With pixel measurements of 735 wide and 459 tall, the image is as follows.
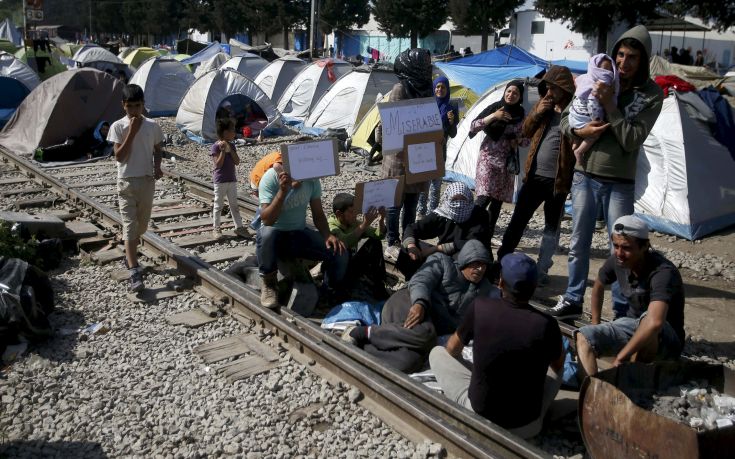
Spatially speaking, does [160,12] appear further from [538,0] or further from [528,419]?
[528,419]

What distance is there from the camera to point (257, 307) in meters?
5.62

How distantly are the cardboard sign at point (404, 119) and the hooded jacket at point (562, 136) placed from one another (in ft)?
2.99

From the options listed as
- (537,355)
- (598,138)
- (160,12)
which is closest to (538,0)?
(598,138)

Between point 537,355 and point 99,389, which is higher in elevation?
point 537,355

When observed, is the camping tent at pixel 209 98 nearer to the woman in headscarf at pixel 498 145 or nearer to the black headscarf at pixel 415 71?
the black headscarf at pixel 415 71

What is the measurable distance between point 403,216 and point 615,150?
254 centimetres

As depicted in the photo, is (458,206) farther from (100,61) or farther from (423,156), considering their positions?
(100,61)

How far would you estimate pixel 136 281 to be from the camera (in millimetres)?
6316

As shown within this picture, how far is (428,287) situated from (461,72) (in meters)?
12.1

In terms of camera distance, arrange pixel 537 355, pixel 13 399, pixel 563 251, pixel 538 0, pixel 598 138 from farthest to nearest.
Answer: pixel 538 0 → pixel 563 251 → pixel 598 138 → pixel 13 399 → pixel 537 355

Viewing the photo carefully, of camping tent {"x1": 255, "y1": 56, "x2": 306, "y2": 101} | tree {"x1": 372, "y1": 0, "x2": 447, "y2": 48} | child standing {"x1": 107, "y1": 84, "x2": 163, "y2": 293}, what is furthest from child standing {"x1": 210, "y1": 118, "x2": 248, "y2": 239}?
tree {"x1": 372, "y1": 0, "x2": 447, "y2": 48}

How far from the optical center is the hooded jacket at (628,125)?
16.6ft

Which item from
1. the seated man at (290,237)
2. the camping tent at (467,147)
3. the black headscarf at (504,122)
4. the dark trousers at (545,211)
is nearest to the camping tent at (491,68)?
the camping tent at (467,147)

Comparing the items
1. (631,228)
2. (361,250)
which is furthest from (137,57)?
(631,228)
